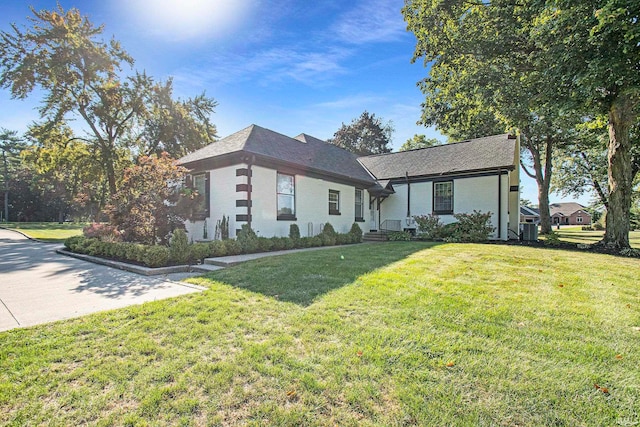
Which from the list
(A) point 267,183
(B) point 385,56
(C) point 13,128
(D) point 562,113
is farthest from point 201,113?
(C) point 13,128

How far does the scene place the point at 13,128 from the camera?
44750mm

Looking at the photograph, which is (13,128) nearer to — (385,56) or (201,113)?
(201,113)

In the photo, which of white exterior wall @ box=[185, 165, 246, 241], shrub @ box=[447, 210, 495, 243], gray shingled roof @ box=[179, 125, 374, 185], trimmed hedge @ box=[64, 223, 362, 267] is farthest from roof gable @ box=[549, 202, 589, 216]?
white exterior wall @ box=[185, 165, 246, 241]

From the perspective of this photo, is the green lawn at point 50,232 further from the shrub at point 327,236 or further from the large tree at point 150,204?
the shrub at point 327,236

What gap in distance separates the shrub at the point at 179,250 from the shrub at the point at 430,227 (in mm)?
10630

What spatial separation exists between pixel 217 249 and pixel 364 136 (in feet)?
101

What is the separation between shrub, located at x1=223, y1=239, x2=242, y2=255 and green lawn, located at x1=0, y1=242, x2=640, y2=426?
3.96 metres

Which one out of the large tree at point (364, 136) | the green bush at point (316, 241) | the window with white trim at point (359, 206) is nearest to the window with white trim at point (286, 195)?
the green bush at point (316, 241)

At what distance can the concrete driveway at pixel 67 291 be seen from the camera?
3941 mm

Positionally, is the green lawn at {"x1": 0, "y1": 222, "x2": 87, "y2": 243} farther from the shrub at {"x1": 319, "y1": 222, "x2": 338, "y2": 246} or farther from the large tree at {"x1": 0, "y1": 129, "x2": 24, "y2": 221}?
the large tree at {"x1": 0, "y1": 129, "x2": 24, "y2": 221}

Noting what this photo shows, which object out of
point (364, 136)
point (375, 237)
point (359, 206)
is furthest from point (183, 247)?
point (364, 136)

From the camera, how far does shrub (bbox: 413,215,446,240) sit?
13674 millimetres

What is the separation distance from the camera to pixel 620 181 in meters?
9.98

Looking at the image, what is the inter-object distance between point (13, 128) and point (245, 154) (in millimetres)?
57202
